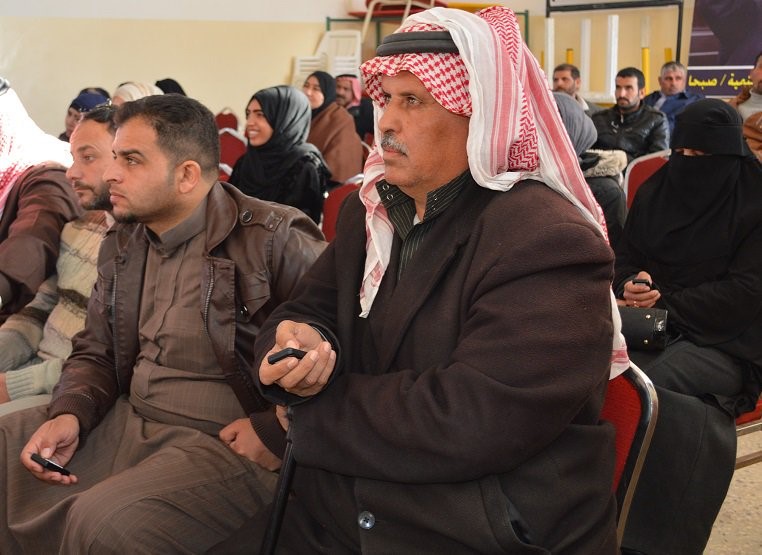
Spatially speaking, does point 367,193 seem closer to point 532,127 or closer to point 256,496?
point 532,127

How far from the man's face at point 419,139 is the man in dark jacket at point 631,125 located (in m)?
5.72

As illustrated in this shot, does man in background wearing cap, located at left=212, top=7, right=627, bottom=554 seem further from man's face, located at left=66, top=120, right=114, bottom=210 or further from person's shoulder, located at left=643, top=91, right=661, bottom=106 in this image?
person's shoulder, located at left=643, top=91, right=661, bottom=106

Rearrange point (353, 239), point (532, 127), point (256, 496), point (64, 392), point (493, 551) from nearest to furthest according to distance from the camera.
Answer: point (493, 551) → point (532, 127) → point (353, 239) → point (256, 496) → point (64, 392)

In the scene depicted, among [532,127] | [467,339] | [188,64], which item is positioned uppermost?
[532,127]

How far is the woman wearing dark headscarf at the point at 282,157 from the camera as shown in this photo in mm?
4859

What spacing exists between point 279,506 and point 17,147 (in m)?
2.30

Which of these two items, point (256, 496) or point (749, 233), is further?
point (749, 233)

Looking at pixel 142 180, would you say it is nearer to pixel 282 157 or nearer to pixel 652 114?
pixel 282 157

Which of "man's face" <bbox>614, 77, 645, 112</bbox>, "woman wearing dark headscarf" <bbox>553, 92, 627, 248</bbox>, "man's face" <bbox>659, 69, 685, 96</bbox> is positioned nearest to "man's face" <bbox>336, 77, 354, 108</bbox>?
"man's face" <bbox>614, 77, 645, 112</bbox>

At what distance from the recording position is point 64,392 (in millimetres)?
2154

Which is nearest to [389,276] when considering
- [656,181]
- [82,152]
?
[82,152]

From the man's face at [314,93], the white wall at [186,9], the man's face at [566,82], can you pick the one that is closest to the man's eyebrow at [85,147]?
the man's face at [314,93]

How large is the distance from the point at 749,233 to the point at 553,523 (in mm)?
1693

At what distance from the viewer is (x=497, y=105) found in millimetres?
1496
